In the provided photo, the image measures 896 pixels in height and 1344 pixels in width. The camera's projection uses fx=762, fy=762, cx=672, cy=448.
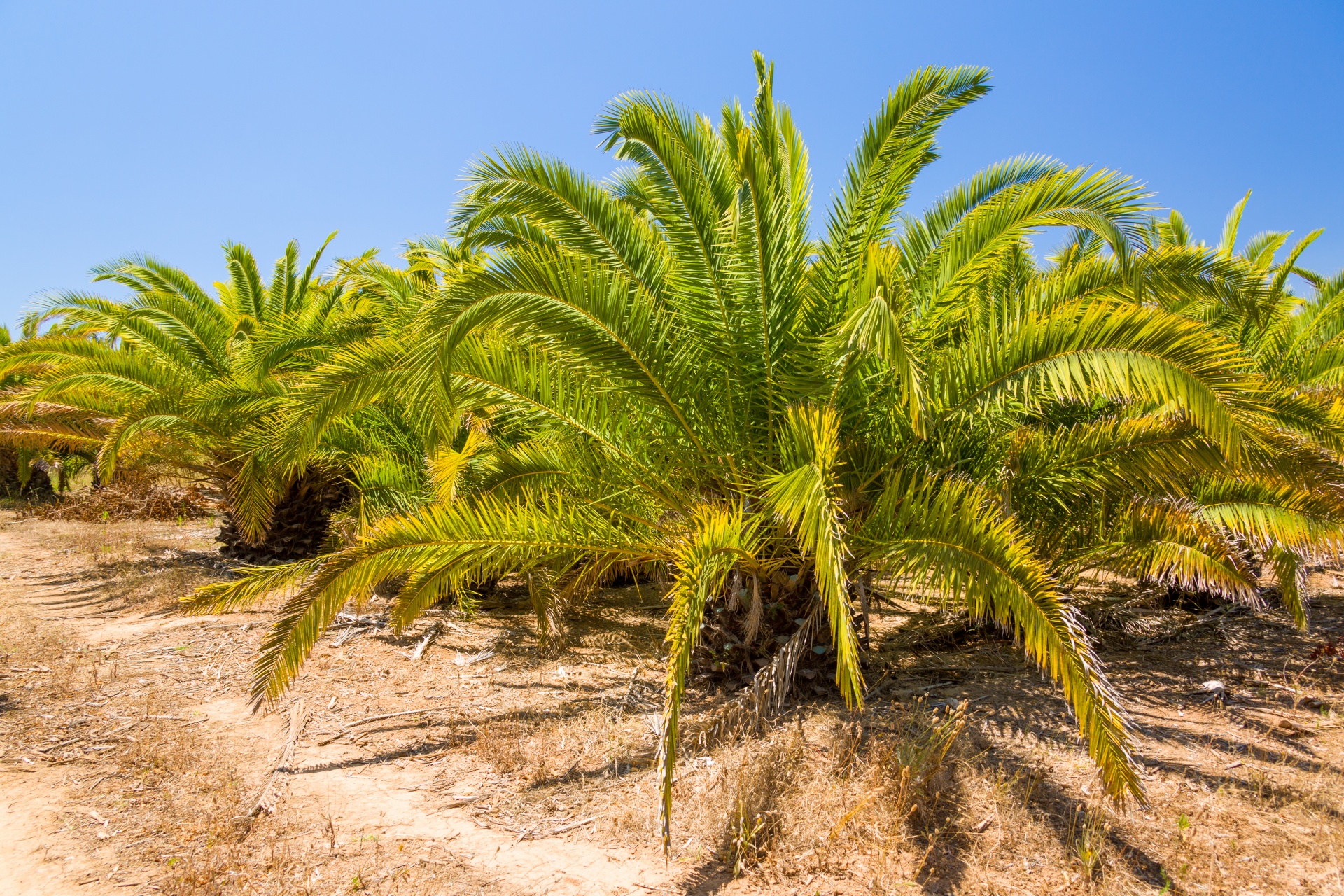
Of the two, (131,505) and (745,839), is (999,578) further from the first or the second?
(131,505)

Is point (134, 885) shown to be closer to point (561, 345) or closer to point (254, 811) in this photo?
Result: point (254, 811)

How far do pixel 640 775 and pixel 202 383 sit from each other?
7.60 m

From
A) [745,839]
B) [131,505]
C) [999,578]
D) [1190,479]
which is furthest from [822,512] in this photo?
[131,505]

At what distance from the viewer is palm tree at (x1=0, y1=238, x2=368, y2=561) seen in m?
8.20

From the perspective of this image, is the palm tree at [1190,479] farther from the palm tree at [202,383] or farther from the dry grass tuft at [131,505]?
the dry grass tuft at [131,505]

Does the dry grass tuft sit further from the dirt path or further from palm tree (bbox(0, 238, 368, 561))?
the dirt path

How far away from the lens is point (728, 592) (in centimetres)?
529

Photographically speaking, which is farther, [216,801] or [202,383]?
[202,383]

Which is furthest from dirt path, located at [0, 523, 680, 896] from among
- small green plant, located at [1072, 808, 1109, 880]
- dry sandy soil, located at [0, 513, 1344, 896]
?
small green plant, located at [1072, 808, 1109, 880]

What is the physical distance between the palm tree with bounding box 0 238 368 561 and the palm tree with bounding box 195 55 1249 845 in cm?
301

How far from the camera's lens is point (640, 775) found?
172 inches

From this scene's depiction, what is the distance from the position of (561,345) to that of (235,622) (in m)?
5.14

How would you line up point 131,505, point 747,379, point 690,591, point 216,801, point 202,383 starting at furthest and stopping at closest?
point 131,505, point 202,383, point 747,379, point 216,801, point 690,591

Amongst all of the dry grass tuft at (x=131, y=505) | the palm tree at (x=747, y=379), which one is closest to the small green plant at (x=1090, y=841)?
the palm tree at (x=747, y=379)
